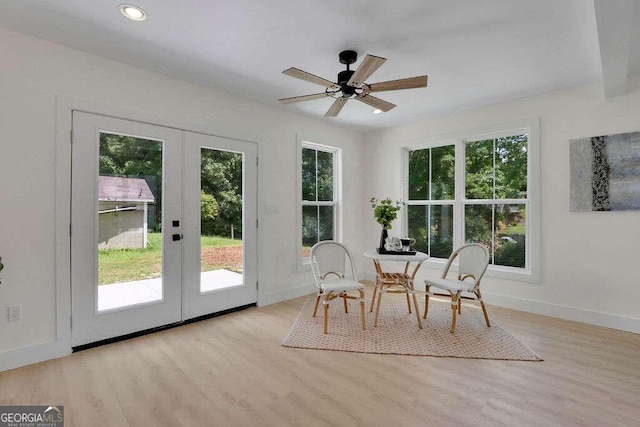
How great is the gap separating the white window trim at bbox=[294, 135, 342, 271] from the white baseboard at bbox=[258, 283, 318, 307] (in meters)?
0.28

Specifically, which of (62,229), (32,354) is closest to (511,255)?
(62,229)

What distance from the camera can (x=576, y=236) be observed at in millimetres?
3488

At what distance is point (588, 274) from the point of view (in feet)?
11.2

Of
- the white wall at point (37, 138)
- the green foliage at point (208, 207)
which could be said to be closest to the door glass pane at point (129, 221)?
the white wall at point (37, 138)

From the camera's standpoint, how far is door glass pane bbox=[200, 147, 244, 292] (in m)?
3.54

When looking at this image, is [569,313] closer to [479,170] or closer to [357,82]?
[479,170]

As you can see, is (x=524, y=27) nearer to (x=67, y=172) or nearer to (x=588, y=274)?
(x=588, y=274)

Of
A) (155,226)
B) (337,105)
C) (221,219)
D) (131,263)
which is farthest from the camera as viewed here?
(221,219)

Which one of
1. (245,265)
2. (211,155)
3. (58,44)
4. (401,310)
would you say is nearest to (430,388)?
(401,310)

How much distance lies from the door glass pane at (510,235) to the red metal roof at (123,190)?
4.10m

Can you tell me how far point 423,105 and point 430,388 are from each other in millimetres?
3253

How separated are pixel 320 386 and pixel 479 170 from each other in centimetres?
349

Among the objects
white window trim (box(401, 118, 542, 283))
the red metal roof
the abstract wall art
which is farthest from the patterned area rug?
the red metal roof

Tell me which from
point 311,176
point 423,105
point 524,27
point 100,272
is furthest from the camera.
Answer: point 311,176
